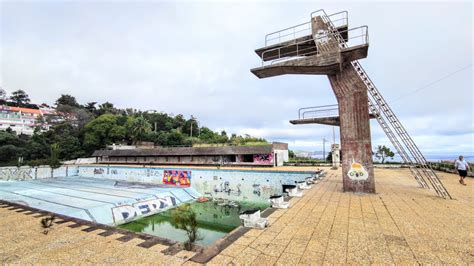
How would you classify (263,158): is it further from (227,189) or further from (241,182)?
(227,189)

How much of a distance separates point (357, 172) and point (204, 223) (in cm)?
792

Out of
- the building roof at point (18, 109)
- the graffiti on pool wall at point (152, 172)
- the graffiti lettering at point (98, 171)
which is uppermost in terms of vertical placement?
the building roof at point (18, 109)

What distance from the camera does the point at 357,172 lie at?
7910 mm

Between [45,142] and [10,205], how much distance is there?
4069cm

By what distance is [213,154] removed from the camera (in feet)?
78.7

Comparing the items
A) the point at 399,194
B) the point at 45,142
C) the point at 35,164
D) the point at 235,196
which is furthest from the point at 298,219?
the point at 45,142

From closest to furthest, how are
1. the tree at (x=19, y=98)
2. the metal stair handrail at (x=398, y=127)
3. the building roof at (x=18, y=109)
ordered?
the metal stair handrail at (x=398, y=127) < the building roof at (x=18, y=109) < the tree at (x=19, y=98)

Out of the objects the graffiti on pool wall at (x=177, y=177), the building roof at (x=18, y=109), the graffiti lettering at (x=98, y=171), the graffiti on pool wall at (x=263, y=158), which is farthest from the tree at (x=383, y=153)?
the building roof at (x=18, y=109)

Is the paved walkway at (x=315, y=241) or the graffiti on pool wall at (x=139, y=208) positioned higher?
the paved walkway at (x=315, y=241)

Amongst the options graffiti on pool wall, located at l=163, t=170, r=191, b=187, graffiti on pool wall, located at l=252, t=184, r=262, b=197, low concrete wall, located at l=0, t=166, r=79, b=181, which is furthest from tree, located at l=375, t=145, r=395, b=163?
low concrete wall, located at l=0, t=166, r=79, b=181

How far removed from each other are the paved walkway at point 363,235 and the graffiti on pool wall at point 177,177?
14199 mm

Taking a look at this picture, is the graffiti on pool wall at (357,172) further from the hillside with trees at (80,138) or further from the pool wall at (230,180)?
the hillside with trees at (80,138)

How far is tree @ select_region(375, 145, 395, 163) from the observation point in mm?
24641

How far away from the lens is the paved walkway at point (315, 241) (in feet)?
10.3
